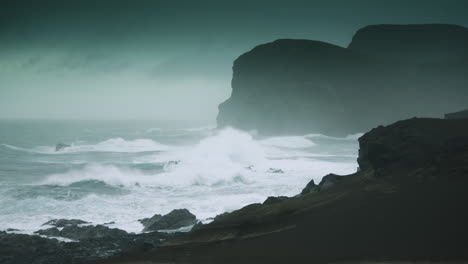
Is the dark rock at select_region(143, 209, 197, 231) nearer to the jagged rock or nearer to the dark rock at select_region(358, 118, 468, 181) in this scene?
the jagged rock

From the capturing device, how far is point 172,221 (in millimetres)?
28734

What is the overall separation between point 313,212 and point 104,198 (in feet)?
79.1

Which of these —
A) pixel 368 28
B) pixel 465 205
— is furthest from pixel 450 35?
pixel 465 205

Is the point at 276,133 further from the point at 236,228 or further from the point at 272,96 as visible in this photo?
the point at 236,228

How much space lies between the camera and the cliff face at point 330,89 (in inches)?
4719

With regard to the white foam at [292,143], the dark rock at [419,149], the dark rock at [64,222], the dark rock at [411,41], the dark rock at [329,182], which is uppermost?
the dark rock at [411,41]

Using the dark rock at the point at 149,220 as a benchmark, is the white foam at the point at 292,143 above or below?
above

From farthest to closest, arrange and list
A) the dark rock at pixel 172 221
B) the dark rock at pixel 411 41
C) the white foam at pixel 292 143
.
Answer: the dark rock at pixel 411 41
the white foam at pixel 292 143
the dark rock at pixel 172 221

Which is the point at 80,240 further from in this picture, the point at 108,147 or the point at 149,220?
the point at 108,147

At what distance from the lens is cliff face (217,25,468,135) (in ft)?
393

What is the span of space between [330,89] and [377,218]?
110 m

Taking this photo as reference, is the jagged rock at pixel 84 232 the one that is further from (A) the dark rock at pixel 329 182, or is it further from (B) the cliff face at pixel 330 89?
(B) the cliff face at pixel 330 89

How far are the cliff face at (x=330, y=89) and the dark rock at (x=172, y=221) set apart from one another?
296 feet

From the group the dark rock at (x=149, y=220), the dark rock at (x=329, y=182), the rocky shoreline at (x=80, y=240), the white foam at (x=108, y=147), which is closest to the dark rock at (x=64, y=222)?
the rocky shoreline at (x=80, y=240)
